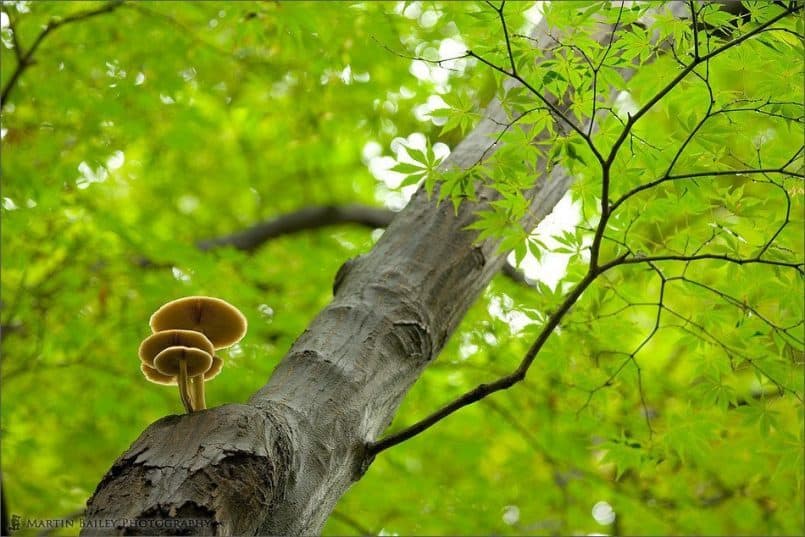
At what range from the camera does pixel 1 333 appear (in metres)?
4.02

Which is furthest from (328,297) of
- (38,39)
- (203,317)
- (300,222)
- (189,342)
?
(189,342)

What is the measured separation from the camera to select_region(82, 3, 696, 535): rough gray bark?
1423 millimetres

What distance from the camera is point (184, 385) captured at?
5.76 ft

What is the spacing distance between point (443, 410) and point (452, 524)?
2371 mm

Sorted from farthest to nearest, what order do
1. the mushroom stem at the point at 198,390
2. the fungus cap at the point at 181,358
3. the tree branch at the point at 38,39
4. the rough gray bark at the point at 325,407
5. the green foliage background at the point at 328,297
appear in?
1. the tree branch at the point at 38,39
2. the green foliage background at the point at 328,297
3. the mushroom stem at the point at 198,390
4. the fungus cap at the point at 181,358
5. the rough gray bark at the point at 325,407

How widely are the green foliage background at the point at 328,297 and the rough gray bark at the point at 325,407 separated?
18.9 inches

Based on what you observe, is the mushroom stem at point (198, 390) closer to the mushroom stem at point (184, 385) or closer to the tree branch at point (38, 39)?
the mushroom stem at point (184, 385)

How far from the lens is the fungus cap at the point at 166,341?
1768mm

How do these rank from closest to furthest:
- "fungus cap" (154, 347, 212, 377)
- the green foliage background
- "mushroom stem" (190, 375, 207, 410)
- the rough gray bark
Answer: the rough gray bark, "fungus cap" (154, 347, 212, 377), "mushroom stem" (190, 375, 207, 410), the green foliage background

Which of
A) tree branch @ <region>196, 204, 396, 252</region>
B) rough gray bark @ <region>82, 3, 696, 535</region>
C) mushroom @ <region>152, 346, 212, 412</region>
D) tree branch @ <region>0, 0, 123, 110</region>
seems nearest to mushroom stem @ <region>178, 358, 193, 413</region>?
mushroom @ <region>152, 346, 212, 412</region>

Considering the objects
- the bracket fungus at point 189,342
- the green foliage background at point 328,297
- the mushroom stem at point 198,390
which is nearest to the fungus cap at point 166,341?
the bracket fungus at point 189,342

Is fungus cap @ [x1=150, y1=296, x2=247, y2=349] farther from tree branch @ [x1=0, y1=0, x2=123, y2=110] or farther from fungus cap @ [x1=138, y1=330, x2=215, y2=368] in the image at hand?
tree branch @ [x1=0, y1=0, x2=123, y2=110]

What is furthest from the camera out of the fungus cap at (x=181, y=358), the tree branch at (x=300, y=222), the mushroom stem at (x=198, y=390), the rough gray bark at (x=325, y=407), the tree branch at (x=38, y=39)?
the tree branch at (x=300, y=222)

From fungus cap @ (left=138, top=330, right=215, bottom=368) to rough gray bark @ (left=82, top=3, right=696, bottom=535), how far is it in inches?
8.6
